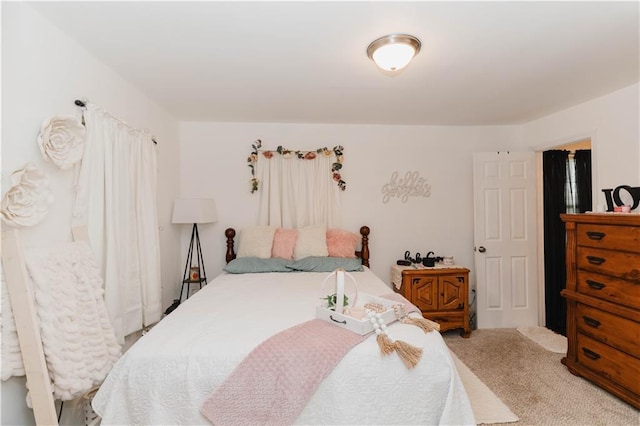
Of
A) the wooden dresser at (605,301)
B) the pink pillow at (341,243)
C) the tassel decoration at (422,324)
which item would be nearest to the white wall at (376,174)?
the pink pillow at (341,243)

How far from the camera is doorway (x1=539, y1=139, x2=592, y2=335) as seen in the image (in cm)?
389

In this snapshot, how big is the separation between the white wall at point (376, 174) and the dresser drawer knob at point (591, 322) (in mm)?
1562

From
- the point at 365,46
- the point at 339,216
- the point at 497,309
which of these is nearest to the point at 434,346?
the point at 365,46

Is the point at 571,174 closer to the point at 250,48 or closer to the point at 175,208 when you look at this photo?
the point at 250,48

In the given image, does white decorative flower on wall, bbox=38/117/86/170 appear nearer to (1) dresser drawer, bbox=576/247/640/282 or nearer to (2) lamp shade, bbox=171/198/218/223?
(2) lamp shade, bbox=171/198/218/223

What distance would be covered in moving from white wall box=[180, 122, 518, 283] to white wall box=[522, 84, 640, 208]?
0.87 m

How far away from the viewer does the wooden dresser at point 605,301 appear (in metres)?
2.32

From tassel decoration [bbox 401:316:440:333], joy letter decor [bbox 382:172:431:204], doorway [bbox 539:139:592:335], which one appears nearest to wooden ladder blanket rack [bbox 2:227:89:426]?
tassel decoration [bbox 401:316:440:333]

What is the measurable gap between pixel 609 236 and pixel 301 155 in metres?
2.94

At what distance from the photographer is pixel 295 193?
398cm

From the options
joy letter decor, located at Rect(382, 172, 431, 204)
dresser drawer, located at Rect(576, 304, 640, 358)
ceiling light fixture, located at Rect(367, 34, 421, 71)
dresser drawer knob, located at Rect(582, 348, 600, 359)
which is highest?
ceiling light fixture, located at Rect(367, 34, 421, 71)

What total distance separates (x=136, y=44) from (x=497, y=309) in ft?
14.3

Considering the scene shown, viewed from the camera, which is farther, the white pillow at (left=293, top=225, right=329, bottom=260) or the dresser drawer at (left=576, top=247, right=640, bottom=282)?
the white pillow at (left=293, top=225, right=329, bottom=260)

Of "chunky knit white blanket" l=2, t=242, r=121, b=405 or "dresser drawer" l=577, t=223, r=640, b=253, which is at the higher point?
"dresser drawer" l=577, t=223, r=640, b=253
